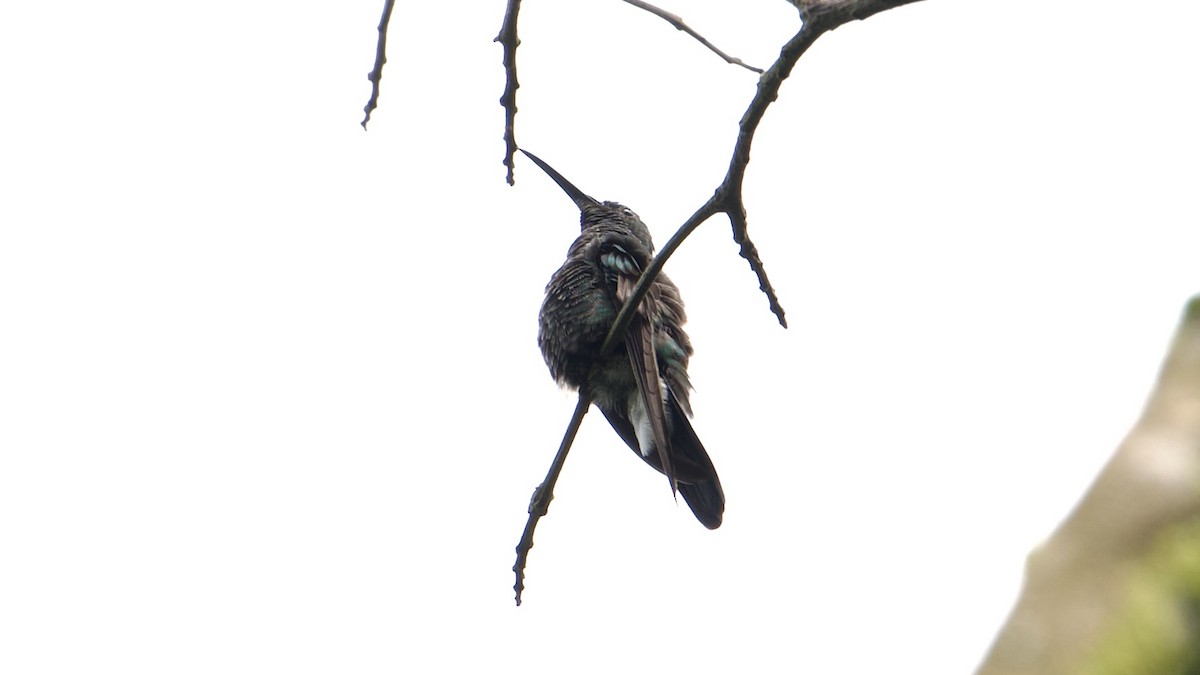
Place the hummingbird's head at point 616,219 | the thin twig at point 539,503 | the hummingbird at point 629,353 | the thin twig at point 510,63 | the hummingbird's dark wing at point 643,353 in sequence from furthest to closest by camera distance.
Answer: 1. the hummingbird's head at point 616,219
2. the hummingbird at point 629,353
3. the hummingbird's dark wing at point 643,353
4. the thin twig at point 539,503
5. the thin twig at point 510,63

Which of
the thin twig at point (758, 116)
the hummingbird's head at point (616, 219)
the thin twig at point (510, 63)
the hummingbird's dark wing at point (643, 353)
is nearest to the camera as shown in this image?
the thin twig at point (758, 116)

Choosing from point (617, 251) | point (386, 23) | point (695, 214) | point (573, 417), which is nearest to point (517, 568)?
point (573, 417)

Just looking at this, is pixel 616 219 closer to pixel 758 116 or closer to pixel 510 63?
pixel 510 63

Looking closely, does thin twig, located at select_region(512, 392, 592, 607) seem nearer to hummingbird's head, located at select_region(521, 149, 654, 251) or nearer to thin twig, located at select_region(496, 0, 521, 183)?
thin twig, located at select_region(496, 0, 521, 183)

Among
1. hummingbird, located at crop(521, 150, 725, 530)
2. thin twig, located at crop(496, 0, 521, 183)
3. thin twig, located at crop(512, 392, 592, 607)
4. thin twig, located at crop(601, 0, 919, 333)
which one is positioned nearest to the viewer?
thin twig, located at crop(601, 0, 919, 333)

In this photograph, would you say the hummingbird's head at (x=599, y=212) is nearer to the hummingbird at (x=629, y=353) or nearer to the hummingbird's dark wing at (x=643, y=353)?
the hummingbird at (x=629, y=353)

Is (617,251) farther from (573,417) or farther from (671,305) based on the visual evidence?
(573,417)

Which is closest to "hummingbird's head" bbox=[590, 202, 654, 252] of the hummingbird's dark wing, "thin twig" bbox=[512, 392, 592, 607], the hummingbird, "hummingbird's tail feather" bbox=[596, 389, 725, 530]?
the hummingbird

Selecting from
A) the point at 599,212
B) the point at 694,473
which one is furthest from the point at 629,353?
the point at 599,212

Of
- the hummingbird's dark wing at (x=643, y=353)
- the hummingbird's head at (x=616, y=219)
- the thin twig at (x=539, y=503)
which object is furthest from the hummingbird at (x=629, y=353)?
the thin twig at (x=539, y=503)
